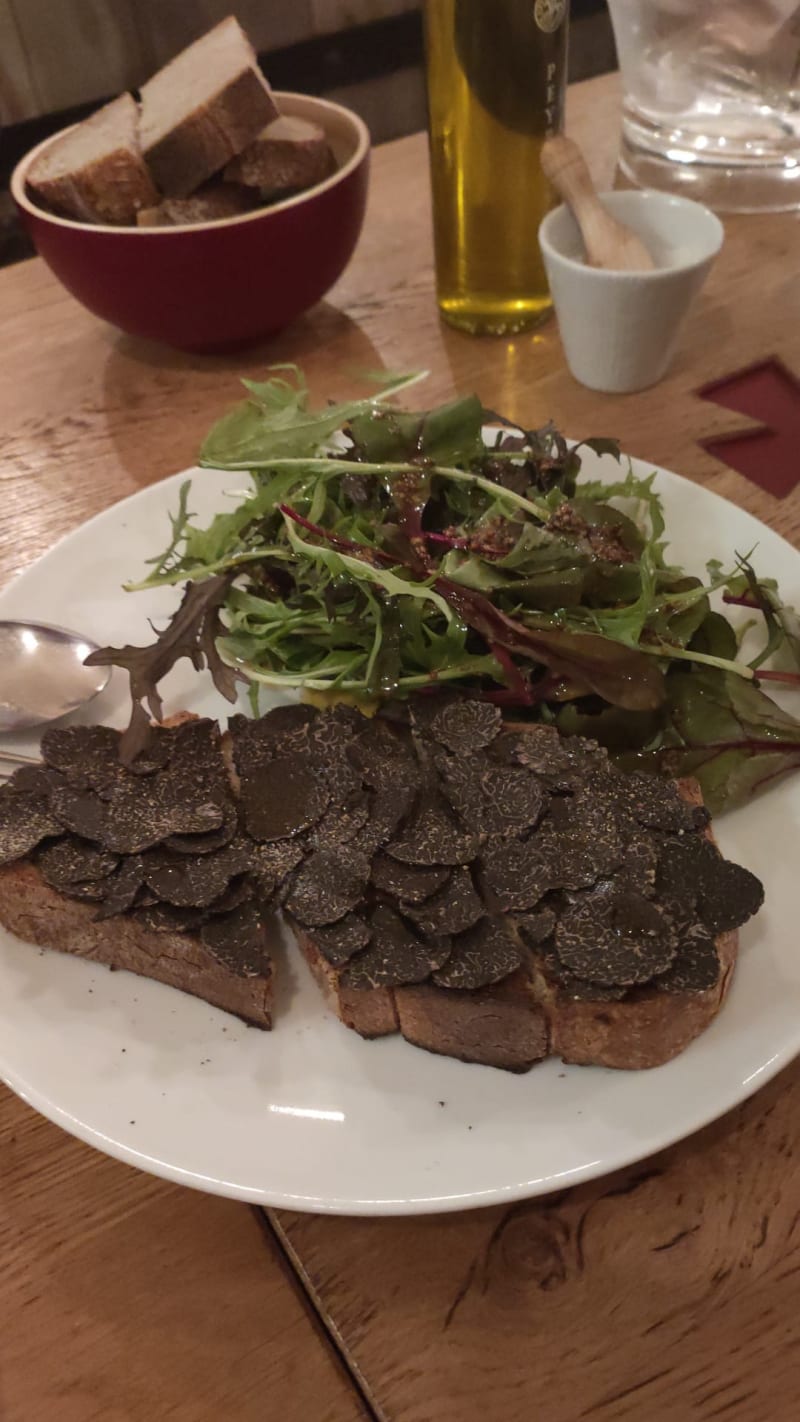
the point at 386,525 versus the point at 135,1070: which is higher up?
the point at 386,525

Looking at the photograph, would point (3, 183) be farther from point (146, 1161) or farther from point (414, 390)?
point (146, 1161)

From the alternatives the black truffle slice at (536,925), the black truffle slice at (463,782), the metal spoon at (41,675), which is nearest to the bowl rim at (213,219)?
the metal spoon at (41,675)

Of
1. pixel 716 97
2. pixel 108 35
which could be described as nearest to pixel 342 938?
pixel 716 97

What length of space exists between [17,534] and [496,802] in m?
1.04

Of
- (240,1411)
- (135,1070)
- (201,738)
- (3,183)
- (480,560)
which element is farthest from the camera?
(3,183)

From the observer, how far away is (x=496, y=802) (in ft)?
3.18

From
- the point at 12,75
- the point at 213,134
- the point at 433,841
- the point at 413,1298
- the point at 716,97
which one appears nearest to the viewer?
the point at 413,1298

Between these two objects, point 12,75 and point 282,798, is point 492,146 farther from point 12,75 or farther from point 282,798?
point 12,75

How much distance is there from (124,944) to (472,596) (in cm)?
55

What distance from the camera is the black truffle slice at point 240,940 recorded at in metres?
0.90

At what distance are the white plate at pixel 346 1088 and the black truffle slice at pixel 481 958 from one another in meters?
0.10

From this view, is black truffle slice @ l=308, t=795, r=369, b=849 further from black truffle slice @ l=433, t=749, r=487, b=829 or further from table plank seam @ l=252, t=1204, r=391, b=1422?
table plank seam @ l=252, t=1204, r=391, b=1422

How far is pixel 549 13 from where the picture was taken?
1506 millimetres

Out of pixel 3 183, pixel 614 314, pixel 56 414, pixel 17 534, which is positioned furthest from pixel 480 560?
pixel 3 183
